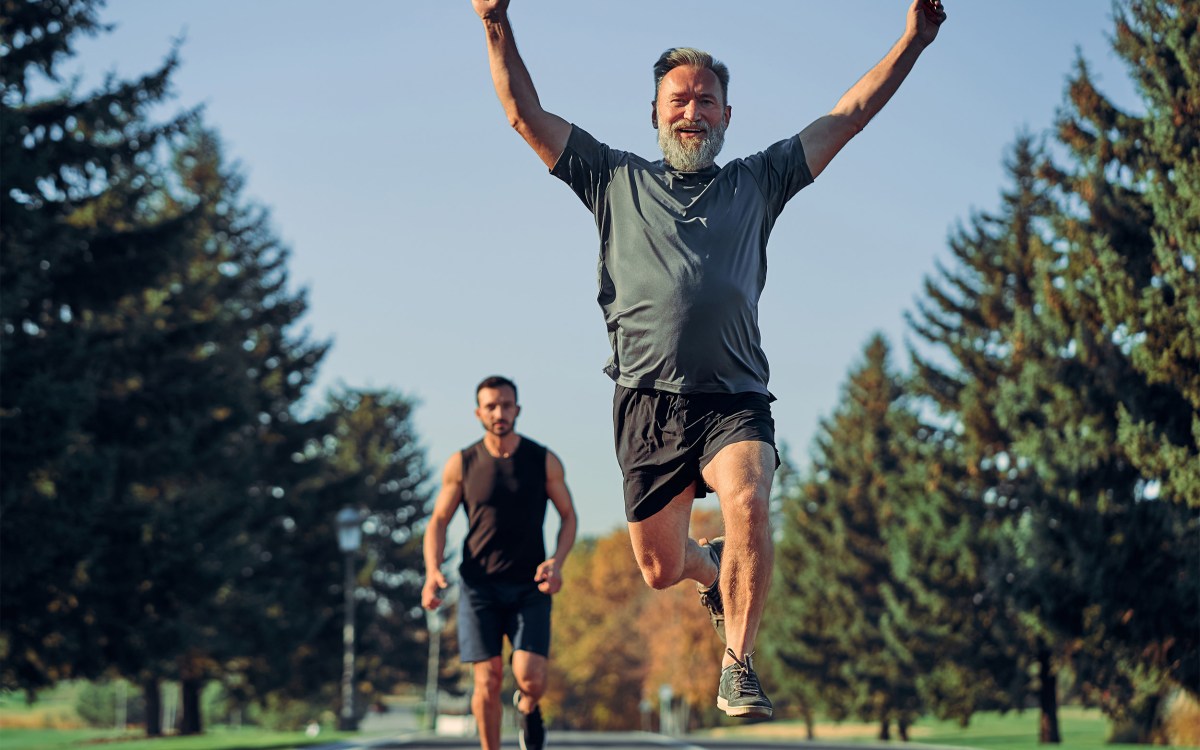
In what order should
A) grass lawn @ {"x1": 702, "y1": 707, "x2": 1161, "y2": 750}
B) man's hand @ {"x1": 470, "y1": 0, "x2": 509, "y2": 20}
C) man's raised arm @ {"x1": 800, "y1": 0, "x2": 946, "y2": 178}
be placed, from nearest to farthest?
1. man's hand @ {"x1": 470, "y1": 0, "x2": 509, "y2": 20}
2. man's raised arm @ {"x1": 800, "y1": 0, "x2": 946, "y2": 178}
3. grass lawn @ {"x1": 702, "y1": 707, "x2": 1161, "y2": 750}

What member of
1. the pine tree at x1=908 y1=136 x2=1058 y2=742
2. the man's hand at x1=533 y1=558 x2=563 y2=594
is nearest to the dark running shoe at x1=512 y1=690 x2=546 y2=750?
the man's hand at x1=533 y1=558 x2=563 y2=594

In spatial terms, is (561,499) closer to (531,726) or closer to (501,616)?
(501,616)

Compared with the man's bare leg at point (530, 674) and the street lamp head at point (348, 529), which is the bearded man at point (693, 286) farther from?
the street lamp head at point (348, 529)

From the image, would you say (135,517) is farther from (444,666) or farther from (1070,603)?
(444,666)

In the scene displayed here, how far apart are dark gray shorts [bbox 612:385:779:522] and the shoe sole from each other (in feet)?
2.70

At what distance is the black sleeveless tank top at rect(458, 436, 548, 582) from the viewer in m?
9.48

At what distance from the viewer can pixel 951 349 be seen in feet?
123

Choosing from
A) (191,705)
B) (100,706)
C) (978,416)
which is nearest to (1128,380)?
(978,416)

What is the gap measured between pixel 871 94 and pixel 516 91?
54.2 inches

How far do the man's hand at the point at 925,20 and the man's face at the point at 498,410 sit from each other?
4445 mm

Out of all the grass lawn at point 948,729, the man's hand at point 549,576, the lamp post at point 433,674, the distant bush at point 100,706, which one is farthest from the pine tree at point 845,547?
the distant bush at point 100,706

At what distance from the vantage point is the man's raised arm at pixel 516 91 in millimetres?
5680

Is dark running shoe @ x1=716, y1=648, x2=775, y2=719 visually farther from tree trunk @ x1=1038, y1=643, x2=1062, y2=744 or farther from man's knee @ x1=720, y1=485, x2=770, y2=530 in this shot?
tree trunk @ x1=1038, y1=643, x2=1062, y2=744

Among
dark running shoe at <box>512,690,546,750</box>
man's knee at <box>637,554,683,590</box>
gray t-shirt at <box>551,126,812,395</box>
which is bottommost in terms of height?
dark running shoe at <box>512,690,546,750</box>
